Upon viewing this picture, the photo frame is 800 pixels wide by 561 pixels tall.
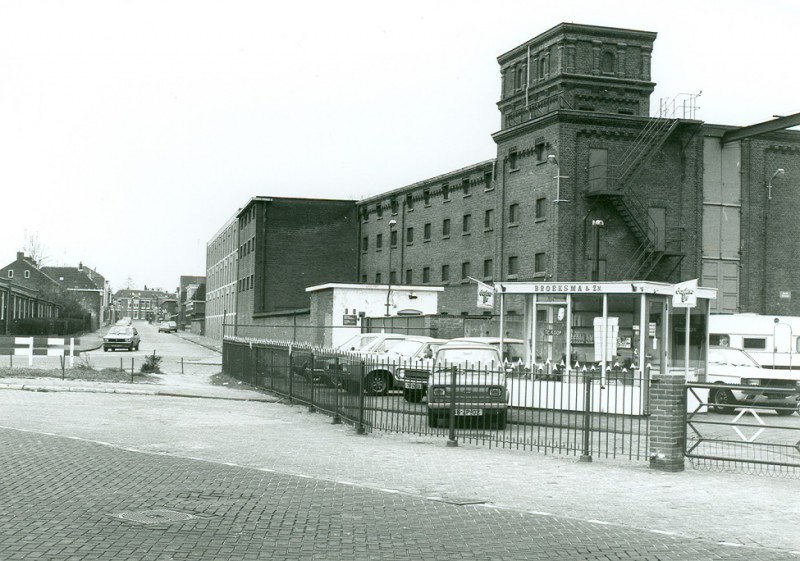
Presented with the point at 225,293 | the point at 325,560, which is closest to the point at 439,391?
the point at 325,560

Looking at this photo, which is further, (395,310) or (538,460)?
(395,310)

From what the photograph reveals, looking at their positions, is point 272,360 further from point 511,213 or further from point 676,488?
point 511,213

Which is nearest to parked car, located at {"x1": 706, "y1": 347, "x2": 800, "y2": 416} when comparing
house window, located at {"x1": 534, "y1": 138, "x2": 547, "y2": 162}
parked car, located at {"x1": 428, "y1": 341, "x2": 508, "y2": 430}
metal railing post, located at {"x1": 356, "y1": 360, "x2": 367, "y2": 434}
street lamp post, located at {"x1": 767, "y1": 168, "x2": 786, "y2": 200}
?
parked car, located at {"x1": 428, "y1": 341, "x2": 508, "y2": 430}

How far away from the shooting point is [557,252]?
43.6 meters

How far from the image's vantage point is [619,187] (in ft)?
143

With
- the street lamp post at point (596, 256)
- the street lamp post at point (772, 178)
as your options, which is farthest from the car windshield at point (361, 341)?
A: the street lamp post at point (772, 178)

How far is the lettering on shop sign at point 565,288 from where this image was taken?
22328 mm

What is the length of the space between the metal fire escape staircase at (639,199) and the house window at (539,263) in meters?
3.59

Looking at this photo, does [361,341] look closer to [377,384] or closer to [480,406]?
[377,384]

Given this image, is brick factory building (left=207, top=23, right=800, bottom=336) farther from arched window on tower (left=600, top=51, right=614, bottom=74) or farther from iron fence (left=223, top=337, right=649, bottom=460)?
iron fence (left=223, top=337, right=649, bottom=460)

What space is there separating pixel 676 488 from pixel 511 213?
1480 inches

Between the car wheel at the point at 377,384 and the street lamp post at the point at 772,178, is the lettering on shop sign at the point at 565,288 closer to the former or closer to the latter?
the car wheel at the point at 377,384

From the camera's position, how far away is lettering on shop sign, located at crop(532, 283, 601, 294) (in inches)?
879

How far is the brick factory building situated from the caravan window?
11.8m
